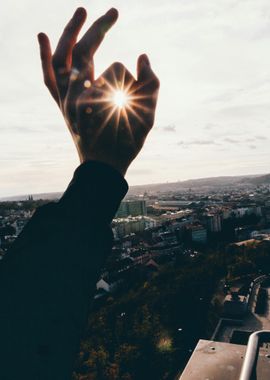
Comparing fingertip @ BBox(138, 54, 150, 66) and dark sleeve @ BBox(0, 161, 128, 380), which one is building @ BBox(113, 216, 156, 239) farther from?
dark sleeve @ BBox(0, 161, 128, 380)

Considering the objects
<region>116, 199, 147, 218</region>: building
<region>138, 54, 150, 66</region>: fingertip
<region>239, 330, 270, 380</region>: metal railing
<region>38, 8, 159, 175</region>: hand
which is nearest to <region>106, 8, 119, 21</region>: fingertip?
<region>38, 8, 159, 175</region>: hand

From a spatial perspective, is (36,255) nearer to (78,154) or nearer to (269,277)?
(78,154)

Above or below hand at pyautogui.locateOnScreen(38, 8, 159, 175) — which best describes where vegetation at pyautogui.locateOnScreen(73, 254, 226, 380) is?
below

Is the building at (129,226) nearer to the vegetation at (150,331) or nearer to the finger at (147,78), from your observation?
the vegetation at (150,331)

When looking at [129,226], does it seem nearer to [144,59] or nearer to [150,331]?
[150,331]

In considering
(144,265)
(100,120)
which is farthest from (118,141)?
(144,265)

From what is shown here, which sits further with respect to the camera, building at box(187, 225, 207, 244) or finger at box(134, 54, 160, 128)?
building at box(187, 225, 207, 244)

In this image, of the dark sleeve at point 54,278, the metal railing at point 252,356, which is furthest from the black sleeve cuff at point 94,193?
the metal railing at point 252,356
